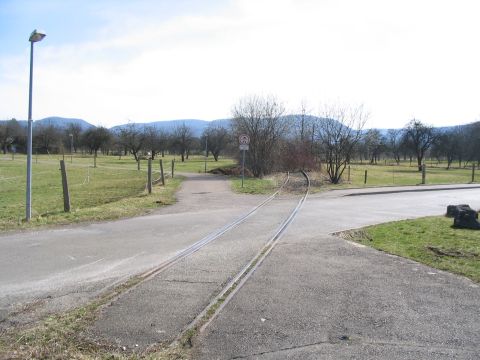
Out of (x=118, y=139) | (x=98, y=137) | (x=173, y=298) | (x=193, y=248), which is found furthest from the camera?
(x=98, y=137)

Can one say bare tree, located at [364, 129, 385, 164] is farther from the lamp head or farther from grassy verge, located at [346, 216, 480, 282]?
the lamp head

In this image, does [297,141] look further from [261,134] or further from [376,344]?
[376,344]

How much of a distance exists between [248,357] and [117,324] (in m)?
1.50

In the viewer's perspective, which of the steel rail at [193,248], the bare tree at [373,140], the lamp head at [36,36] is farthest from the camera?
the bare tree at [373,140]

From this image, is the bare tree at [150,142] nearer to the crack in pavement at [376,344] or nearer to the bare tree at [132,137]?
the bare tree at [132,137]

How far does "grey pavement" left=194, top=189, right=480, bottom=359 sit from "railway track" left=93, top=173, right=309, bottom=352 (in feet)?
0.72

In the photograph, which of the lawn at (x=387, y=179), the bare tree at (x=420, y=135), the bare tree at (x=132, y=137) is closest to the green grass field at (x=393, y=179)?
the lawn at (x=387, y=179)

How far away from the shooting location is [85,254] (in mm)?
8234

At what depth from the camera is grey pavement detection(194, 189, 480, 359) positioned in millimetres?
4277

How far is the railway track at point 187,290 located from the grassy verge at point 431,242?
7.38ft

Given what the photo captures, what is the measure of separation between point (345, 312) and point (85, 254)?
4.95 m

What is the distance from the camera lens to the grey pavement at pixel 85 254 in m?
5.89

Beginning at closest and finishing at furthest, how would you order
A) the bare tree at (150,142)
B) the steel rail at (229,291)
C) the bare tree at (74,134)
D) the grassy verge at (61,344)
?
the grassy verge at (61,344) < the steel rail at (229,291) < the bare tree at (150,142) < the bare tree at (74,134)

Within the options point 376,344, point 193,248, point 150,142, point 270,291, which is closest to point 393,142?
point 150,142
